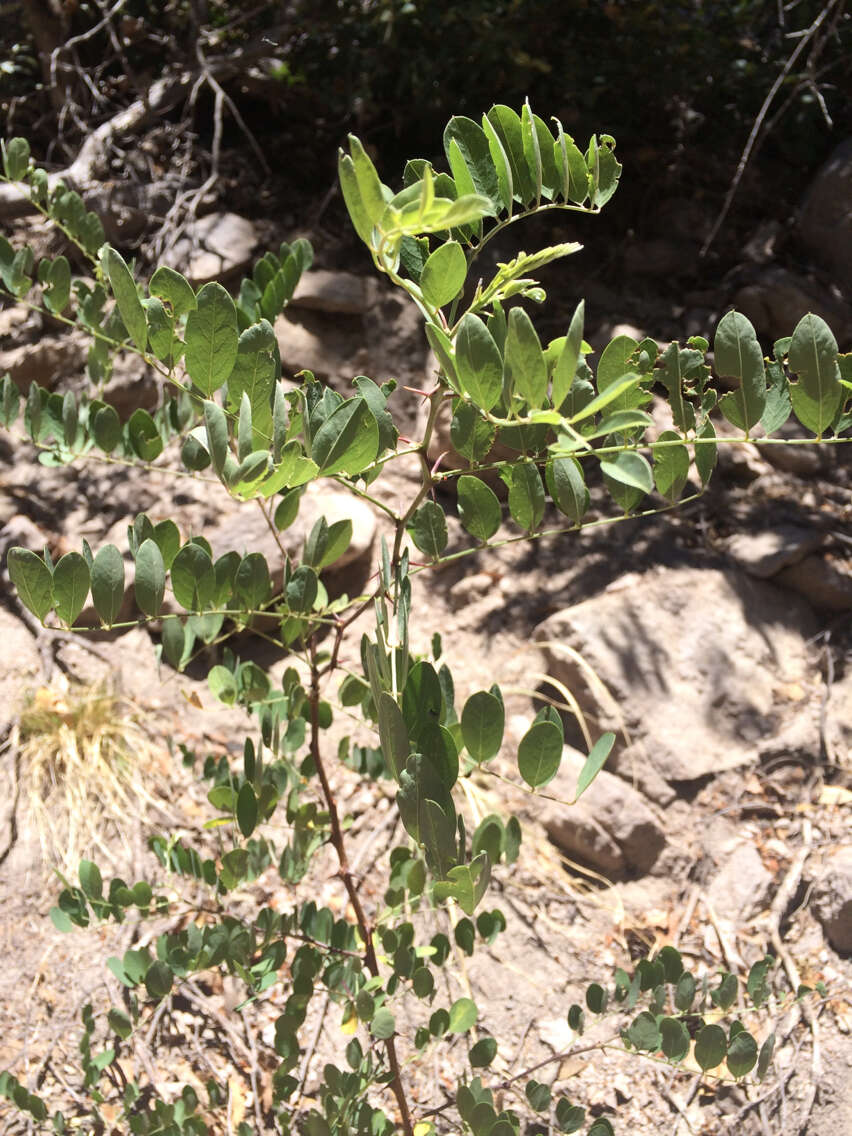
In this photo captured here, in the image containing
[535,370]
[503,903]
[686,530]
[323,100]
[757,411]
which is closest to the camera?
[535,370]

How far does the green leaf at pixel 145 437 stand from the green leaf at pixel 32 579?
399mm

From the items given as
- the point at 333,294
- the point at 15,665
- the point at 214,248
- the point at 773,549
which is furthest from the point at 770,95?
the point at 15,665

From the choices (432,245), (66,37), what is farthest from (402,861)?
(66,37)

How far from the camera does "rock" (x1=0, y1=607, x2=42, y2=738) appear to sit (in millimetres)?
2160

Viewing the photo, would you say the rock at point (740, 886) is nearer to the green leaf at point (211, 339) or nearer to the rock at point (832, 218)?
the green leaf at point (211, 339)

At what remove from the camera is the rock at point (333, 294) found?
2.88 m

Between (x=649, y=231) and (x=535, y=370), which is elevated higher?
(x=535, y=370)

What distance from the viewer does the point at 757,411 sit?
0.81m

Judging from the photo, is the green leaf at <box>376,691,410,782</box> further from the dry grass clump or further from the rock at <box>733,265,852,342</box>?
the rock at <box>733,265,852,342</box>

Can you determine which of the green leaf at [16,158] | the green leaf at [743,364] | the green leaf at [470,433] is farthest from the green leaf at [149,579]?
the green leaf at [16,158]

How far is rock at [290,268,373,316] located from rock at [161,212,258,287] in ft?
0.72

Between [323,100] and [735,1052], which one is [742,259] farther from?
[735,1052]

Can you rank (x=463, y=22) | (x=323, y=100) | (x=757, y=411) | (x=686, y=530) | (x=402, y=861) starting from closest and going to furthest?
(x=757, y=411), (x=402, y=861), (x=686, y=530), (x=463, y=22), (x=323, y=100)

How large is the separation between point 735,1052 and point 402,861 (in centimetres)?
48
